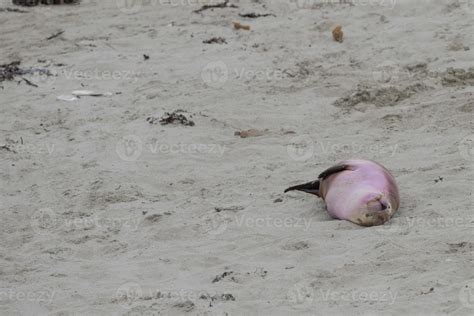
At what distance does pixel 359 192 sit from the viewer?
18.3 feet

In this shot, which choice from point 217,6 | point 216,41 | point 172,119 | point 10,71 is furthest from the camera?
point 217,6

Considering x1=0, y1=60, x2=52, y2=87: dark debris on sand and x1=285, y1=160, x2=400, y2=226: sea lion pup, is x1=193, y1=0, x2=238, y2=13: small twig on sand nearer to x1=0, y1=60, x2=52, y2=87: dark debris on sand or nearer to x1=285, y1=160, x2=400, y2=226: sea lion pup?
x1=0, y1=60, x2=52, y2=87: dark debris on sand

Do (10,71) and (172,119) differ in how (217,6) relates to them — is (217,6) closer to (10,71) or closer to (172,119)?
(10,71)

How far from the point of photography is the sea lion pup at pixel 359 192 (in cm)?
548

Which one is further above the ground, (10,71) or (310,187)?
(310,187)

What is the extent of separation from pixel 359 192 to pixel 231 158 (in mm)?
1762

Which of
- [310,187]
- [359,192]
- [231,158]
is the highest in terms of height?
[359,192]

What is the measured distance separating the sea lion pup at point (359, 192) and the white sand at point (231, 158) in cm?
10

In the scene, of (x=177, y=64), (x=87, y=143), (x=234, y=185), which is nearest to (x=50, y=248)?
(x=234, y=185)

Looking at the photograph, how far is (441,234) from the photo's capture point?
5141 mm

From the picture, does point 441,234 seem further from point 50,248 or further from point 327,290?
point 50,248

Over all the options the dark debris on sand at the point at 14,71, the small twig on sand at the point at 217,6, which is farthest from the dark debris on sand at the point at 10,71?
the small twig on sand at the point at 217,6

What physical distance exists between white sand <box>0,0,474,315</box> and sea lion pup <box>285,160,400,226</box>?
98mm

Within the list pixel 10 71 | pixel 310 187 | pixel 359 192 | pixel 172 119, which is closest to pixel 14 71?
pixel 10 71
